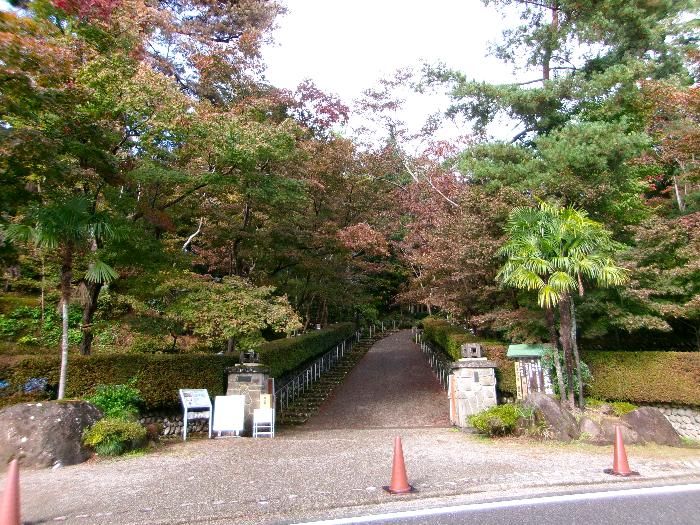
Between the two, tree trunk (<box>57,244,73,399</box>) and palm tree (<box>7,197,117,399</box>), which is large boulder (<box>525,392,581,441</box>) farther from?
tree trunk (<box>57,244,73,399</box>)

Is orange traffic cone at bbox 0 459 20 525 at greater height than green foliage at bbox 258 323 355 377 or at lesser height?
lesser

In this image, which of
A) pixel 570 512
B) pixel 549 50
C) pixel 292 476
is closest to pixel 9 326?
pixel 292 476

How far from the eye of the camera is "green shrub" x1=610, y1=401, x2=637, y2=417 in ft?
35.7

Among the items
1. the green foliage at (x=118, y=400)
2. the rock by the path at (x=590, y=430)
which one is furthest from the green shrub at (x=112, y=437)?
the rock by the path at (x=590, y=430)

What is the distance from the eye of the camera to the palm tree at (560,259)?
1001 centimetres

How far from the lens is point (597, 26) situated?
1255 centimetres

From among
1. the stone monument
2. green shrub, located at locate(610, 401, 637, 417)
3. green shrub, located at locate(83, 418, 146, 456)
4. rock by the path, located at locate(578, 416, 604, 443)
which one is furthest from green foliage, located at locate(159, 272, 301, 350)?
green shrub, located at locate(610, 401, 637, 417)

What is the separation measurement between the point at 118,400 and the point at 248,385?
103 inches

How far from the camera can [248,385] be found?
1079 cm

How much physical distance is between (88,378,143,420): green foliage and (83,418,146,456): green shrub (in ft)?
2.02

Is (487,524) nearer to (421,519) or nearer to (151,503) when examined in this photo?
(421,519)

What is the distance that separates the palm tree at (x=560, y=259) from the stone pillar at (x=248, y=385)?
5.89m

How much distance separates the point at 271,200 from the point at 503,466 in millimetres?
8661

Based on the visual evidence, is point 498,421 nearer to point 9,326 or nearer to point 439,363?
point 439,363
